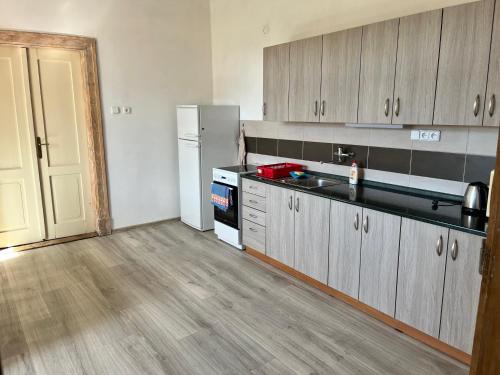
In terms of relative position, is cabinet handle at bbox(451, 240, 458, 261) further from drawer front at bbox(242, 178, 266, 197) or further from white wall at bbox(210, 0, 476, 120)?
drawer front at bbox(242, 178, 266, 197)

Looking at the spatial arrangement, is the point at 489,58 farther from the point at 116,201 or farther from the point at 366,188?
the point at 116,201

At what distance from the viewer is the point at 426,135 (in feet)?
9.02

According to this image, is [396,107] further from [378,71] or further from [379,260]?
[379,260]

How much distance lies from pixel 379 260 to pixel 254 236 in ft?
4.82

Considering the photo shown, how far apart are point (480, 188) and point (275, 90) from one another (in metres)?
2.01

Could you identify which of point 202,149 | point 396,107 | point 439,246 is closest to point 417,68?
point 396,107

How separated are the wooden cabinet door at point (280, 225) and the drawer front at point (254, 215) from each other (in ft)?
0.25

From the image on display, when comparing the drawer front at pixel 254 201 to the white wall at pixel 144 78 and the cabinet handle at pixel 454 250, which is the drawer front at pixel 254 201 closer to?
the white wall at pixel 144 78

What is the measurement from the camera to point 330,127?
352 cm

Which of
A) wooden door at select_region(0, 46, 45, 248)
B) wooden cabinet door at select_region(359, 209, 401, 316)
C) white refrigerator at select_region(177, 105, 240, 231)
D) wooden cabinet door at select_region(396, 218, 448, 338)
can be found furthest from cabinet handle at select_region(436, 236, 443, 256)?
wooden door at select_region(0, 46, 45, 248)

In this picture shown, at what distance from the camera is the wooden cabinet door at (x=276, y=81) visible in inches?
136

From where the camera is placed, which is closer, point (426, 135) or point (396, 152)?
point (426, 135)

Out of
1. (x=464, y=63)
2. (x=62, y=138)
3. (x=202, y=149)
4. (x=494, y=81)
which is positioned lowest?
(x=202, y=149)

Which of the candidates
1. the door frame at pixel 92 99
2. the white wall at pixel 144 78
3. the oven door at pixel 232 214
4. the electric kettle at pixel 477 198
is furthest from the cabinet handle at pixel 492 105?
the door frame at pixel 92 99
